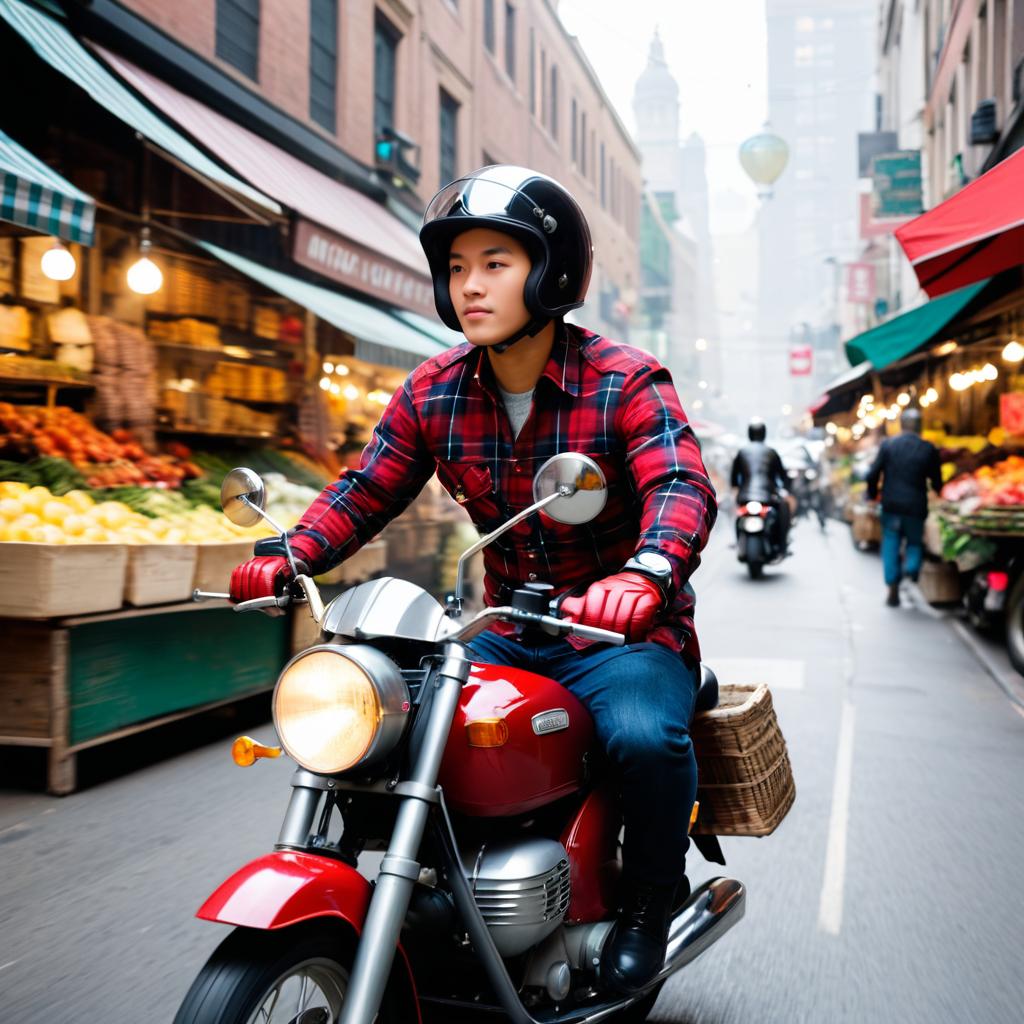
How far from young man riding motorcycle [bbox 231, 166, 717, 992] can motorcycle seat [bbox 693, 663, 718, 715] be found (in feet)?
0.52

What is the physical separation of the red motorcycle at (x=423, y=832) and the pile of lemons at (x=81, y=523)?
3393 millimetres

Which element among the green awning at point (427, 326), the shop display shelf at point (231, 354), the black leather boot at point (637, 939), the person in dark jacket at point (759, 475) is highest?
the green awning at point (427, 326)

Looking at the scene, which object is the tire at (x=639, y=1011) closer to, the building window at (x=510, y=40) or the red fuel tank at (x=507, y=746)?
the red fuel tank at (x=507, y=746)

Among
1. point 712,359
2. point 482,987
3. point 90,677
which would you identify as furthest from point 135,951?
point 712,359

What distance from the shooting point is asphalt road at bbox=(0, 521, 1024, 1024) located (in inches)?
129

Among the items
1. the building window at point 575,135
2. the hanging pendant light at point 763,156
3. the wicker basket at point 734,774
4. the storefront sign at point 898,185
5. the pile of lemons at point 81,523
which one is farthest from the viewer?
the building window at point 575,135

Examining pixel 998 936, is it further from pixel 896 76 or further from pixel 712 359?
pixel 712 359

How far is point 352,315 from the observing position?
11.8m

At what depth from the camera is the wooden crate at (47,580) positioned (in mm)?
5137

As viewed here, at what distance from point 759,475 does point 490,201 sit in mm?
12507

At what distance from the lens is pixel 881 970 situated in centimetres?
345

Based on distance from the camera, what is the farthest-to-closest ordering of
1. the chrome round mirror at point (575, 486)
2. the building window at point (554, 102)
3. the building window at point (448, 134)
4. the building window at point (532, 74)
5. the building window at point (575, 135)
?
1. the building window at point (575, 135)
2. the building window at point (554, 102)
3. the building window at point (532, 74)
4. the building window at point (448, 134)
5. the chrome round mirror at point (575, 486)

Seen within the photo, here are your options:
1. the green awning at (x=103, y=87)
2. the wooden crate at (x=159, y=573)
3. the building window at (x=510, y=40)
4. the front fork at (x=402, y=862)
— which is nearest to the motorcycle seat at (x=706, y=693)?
the front fork at (x=402, y=862)

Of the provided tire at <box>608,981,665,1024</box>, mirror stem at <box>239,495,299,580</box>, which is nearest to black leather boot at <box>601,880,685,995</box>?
tire at <box>608,981,665,1024</box>
